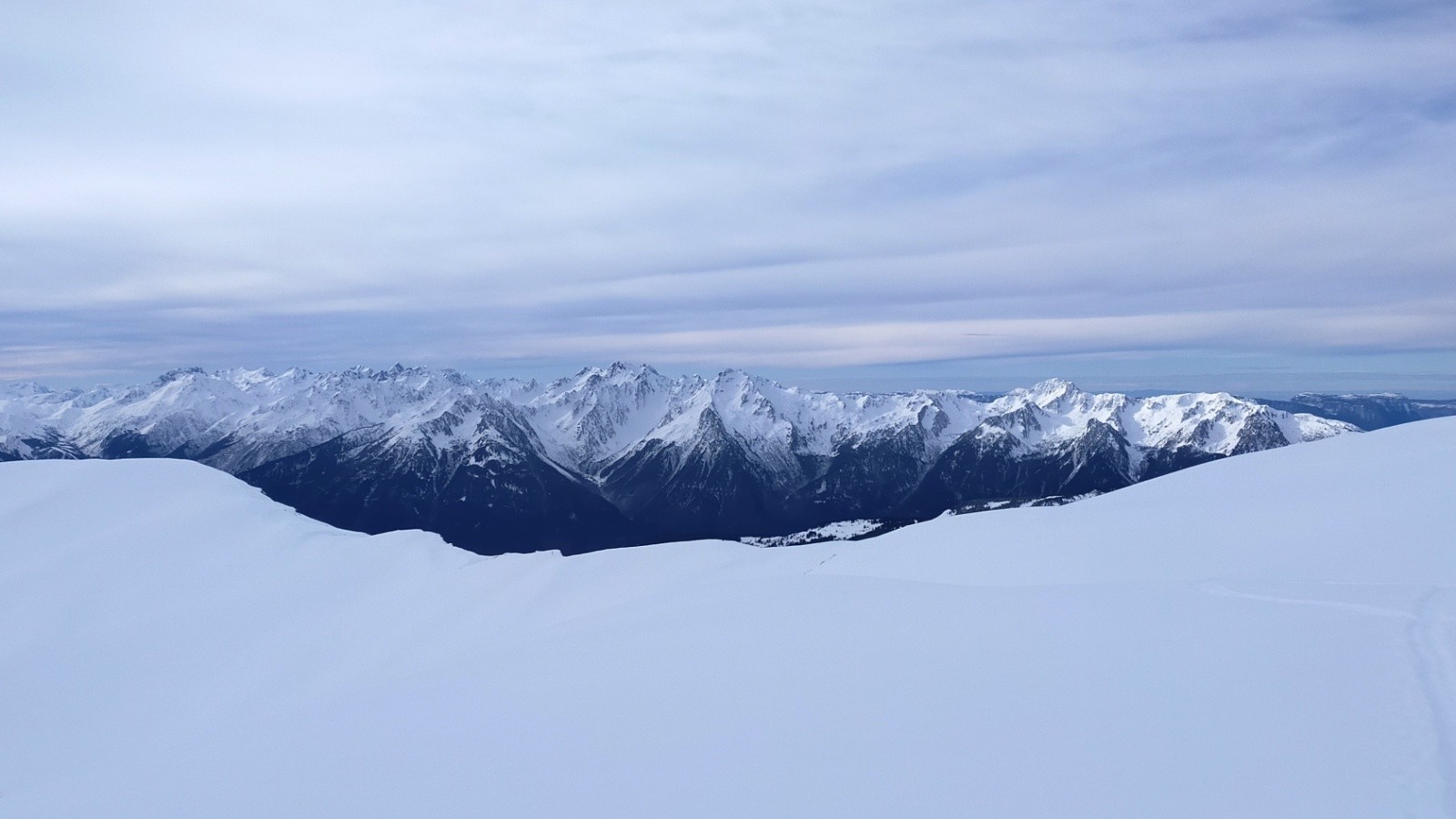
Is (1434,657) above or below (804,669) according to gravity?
above

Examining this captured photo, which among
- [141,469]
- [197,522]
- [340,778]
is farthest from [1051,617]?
[141,469]

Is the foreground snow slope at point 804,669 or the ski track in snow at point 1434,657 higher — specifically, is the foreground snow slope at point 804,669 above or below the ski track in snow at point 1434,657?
below

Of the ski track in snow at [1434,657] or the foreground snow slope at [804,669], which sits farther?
the foreground snow slope at [804,669]

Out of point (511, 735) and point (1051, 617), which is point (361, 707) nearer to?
point (511, 735)

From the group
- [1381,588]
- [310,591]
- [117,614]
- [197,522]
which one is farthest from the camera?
[197,522]
